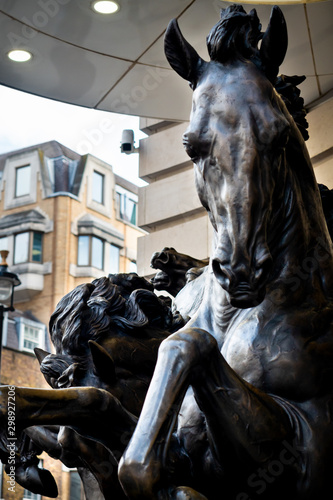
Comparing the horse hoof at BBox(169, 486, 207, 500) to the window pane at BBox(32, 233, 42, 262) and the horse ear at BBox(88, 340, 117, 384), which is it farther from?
the window pane at BBox(32, 233, 42, 262)

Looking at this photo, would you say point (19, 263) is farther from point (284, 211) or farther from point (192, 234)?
point (284, 211)

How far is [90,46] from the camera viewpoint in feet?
19.4

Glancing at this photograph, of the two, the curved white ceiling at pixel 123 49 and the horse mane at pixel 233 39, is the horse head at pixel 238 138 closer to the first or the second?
the horse mane at pixel 233 39

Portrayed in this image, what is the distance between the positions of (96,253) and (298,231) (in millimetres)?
32662

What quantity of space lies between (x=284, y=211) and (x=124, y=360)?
0.81m

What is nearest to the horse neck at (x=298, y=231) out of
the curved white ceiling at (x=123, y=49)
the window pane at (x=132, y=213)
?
the curved white ceiling at (x=123, y=49)

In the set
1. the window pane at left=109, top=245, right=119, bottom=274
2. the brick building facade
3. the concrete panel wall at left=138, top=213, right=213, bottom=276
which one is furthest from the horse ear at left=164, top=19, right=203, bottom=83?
the window pane at left=109, top=245, right=119, bottom=274

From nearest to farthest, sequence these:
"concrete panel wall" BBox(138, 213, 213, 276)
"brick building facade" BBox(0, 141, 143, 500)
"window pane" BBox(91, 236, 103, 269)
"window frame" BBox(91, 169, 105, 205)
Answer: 1. "concrete panel wall" BBox(138, 213, 213, 276)
2. "brick building facade" BBox(0, 141, 143, 500)
3. "window pane" BBox(91, 236, 103, 269)
4. "window frame" BBox(91, 169, 105, 205)

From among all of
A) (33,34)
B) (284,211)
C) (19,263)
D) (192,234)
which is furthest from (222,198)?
(19,263)

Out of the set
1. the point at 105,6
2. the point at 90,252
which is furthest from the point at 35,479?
the point at 90,252

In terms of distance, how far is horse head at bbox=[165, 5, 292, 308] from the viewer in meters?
2.07

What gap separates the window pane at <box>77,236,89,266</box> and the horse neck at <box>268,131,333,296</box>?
32081 millimetres

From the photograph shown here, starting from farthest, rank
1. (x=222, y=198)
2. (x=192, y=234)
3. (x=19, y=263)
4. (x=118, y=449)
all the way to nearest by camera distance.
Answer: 1. (x=19, y=263)
2. (x=192, y=234)
3. (x=118, y=449)
4. (x=222, y=198)

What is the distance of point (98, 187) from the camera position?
36719 millimetres
